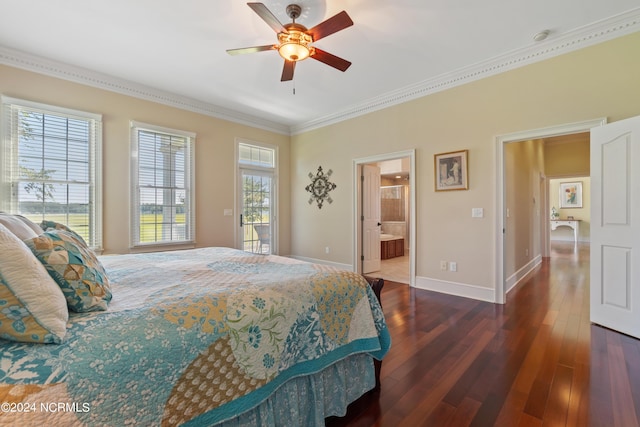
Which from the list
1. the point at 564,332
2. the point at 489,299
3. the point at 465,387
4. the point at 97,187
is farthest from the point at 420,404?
the point at 97,187

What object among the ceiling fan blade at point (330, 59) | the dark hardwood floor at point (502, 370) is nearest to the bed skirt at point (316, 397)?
the dark hardwood floor at point (502, 370)

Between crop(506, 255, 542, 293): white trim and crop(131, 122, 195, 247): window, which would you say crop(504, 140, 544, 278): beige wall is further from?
crop(131, 122, 195, 247): window

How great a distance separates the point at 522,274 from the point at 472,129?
2787 mm

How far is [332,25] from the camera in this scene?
217 cm

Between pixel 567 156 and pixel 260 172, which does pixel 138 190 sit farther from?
pixel 567 156

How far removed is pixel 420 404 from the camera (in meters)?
1.66

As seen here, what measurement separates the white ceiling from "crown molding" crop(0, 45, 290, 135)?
0.01 metres

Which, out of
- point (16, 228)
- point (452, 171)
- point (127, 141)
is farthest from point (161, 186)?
point (452, 171)

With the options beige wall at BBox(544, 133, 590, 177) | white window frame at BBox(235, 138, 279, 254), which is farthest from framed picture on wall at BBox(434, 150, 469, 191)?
beige wall at BBox(544, 133, 590, 177)

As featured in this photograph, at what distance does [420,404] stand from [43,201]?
4524 mm

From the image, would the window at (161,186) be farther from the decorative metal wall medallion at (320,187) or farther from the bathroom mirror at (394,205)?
the bathroom mirror at (394,205)

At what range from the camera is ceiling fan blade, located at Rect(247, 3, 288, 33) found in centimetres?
200

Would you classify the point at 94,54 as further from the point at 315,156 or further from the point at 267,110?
the point at 315,156

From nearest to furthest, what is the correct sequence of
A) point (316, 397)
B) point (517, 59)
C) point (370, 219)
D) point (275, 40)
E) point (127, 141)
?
point (316, 397)
point (275, 40)
point (517, 59)
point (127, 141)
point (370, 219)
